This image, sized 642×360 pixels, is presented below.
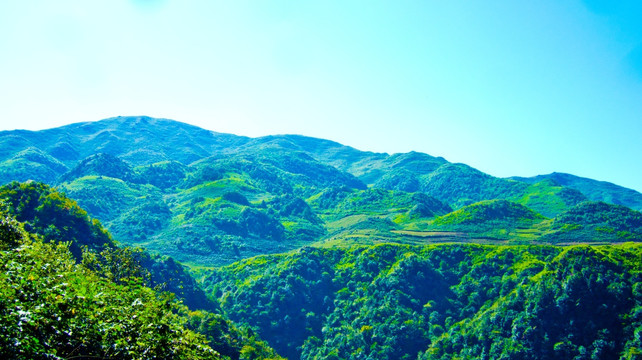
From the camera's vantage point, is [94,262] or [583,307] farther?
[583,307]

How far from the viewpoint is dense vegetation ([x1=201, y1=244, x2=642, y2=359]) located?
96.5 meters

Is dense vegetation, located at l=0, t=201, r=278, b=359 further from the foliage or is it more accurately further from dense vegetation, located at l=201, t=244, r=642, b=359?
dense vegetation, located at l=201, t=244, r=642, b=359

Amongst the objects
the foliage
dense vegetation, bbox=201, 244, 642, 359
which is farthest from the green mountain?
dense vegetation, bbox=201, 244, 642, 359

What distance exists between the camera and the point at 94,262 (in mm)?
50625

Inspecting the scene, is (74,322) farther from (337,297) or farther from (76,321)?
(337,297)

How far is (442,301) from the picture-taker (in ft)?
420

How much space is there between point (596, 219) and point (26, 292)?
221188mm

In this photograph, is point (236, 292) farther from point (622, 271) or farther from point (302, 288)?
point (622, 271)

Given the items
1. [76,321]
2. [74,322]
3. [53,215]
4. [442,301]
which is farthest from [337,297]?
[74,322]

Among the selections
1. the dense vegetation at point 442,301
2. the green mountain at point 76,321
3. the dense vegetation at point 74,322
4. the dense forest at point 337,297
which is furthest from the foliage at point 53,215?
the dense vegetation at point 74,322

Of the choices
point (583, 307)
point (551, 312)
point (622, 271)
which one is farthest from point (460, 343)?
point (622, 271)

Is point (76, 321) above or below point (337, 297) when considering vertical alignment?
above

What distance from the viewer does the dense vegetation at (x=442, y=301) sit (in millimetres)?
96500

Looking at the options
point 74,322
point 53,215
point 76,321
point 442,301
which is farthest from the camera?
point 442,301
